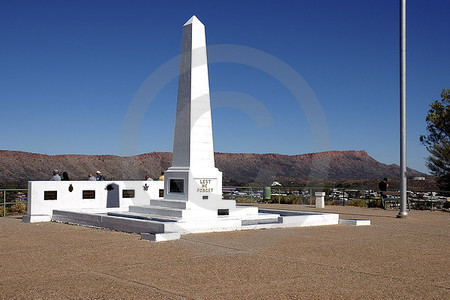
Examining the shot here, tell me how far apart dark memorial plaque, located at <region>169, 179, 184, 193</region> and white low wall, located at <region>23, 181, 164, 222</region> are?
3092 millimetres

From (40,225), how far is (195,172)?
505 cm

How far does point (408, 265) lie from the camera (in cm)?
835

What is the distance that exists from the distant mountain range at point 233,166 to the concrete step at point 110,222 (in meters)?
62.9

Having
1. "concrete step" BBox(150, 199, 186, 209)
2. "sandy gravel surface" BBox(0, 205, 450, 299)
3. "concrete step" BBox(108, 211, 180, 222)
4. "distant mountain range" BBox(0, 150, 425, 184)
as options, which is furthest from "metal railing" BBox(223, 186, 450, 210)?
"distant mountain range" BBox(0, 150, 425, 184)

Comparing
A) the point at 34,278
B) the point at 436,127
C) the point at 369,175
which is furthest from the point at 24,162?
the point at 34,278

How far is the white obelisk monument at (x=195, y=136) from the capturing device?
1532 cm

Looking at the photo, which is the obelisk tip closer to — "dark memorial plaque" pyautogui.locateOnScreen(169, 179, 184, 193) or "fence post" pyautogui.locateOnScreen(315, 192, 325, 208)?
"dark memorial plaque" pyautogui.locateOnScreen(169, 179, 184, 193)

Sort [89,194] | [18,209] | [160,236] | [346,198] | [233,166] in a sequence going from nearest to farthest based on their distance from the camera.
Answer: [160,236] < [89,194] < [18,209] < [346,198] < [233,166]

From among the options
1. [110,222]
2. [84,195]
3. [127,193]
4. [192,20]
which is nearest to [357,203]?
[127,193]

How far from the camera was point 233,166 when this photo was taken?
88.1 meters

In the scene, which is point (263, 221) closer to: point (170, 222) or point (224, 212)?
point (224, 212)

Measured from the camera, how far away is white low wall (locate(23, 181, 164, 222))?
17094 mm

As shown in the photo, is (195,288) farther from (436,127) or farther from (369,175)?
(369,175)

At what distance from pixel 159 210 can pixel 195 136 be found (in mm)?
2548
